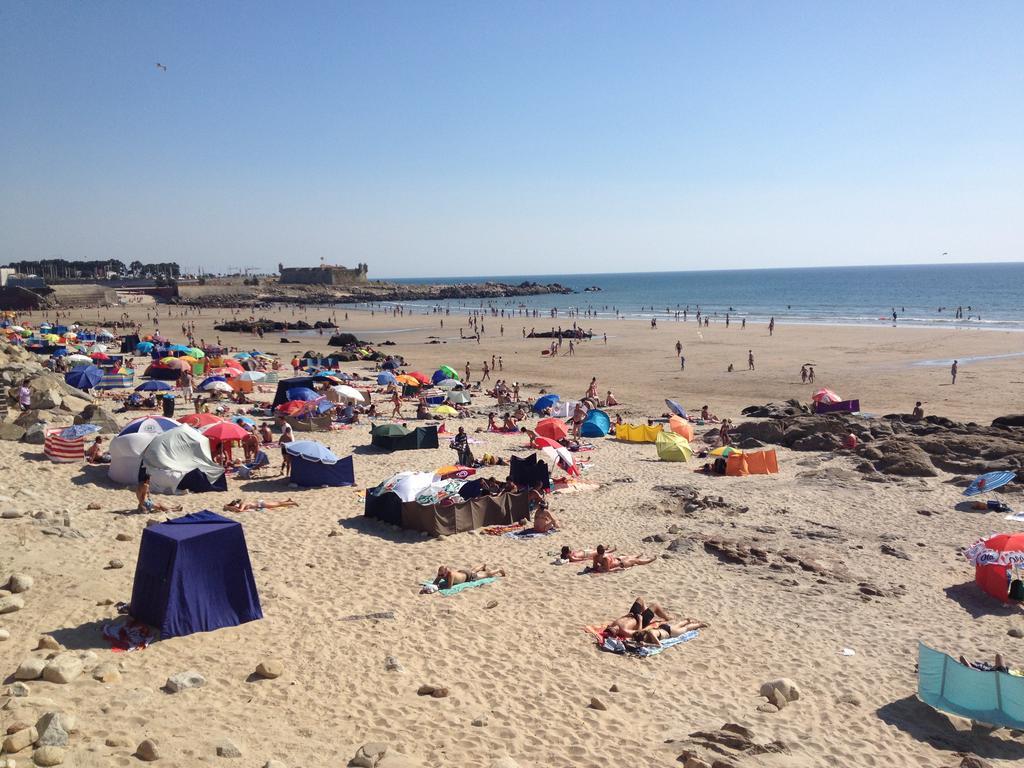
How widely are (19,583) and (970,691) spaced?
10323 millimetres

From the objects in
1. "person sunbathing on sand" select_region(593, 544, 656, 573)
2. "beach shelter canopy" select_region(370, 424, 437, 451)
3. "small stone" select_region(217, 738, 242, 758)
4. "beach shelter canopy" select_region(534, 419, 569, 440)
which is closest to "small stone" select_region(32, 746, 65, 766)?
"small stone" select_region(217, 738, 242, 758)

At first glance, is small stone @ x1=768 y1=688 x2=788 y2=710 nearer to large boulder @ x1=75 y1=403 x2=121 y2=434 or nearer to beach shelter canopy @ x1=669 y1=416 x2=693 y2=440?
beach shelter canopy @ x1=669 y1=416 x2=693 y2=440

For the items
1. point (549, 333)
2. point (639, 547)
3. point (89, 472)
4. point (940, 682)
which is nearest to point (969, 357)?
point (549, 333)

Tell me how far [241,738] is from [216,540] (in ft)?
9.49

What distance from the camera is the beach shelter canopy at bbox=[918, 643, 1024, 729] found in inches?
273

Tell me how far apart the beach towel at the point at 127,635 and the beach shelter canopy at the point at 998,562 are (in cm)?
1053

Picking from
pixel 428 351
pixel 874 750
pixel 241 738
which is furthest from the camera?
pixel 428 351

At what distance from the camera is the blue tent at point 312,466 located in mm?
15125

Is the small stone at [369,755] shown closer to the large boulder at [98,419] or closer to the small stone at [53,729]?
the small stone at [53,729]

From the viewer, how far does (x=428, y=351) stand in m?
47.5

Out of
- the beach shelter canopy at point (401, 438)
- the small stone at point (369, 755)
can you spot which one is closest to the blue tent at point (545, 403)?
the beach shelter canopy at point (401, 438)

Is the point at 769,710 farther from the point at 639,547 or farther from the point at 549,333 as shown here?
the point at 549,333

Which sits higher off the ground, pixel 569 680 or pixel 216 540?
pixel 216 540

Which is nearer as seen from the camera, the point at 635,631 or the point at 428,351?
the point at 635,631
